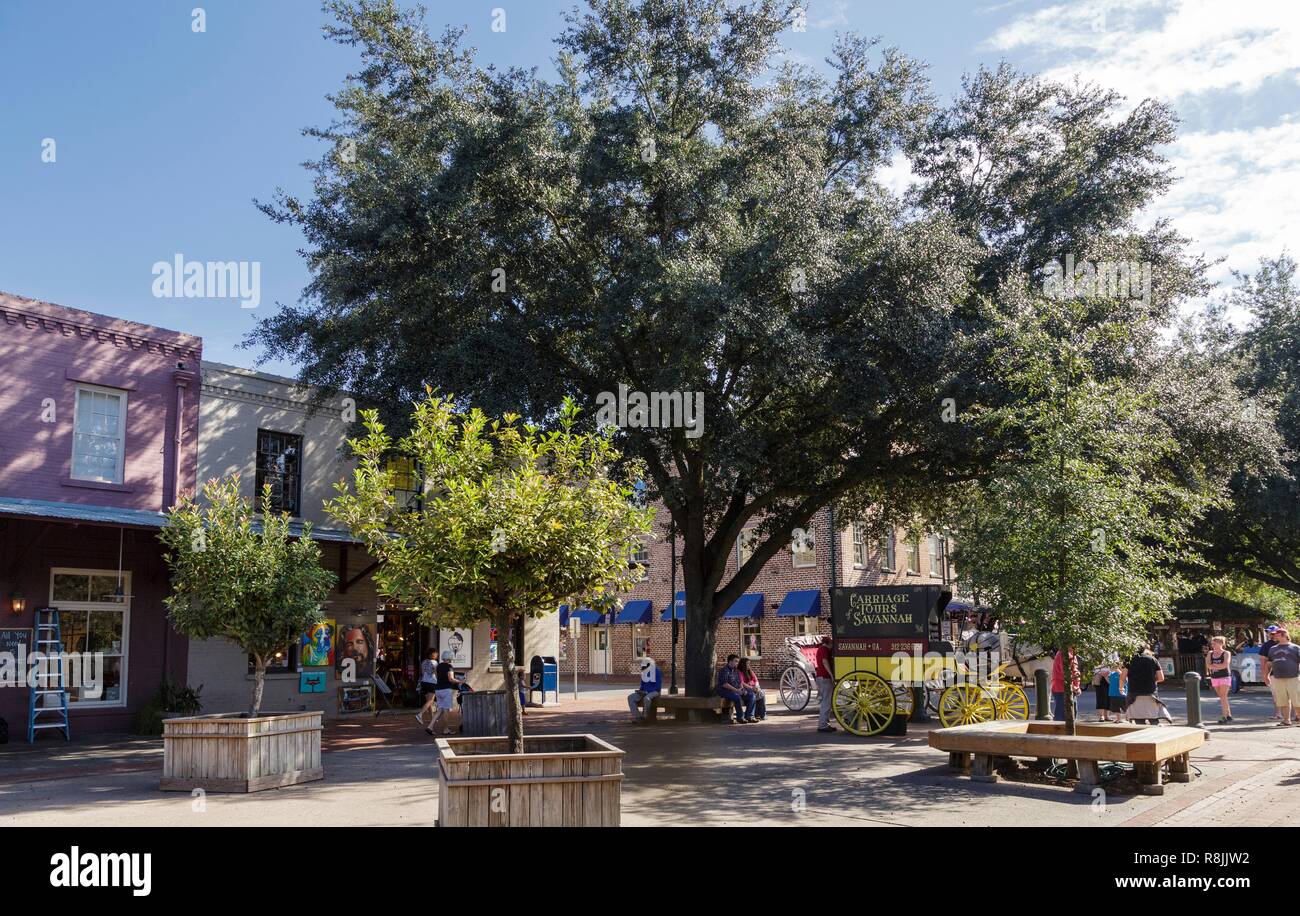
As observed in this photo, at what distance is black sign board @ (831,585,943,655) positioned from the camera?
18.0m

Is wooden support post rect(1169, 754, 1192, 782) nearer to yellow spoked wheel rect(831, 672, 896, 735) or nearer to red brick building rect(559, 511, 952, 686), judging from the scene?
yellow spoked wheel rect(831, 672, 896, 735)

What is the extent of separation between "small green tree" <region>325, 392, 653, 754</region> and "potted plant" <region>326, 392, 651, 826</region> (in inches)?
0.4

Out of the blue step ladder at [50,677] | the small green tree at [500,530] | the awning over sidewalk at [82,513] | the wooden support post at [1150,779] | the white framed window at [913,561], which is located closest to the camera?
the small green tree at [500,530]

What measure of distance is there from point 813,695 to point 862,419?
40.7ft

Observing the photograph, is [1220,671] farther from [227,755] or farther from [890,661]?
[227,755]

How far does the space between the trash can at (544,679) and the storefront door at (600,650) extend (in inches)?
650

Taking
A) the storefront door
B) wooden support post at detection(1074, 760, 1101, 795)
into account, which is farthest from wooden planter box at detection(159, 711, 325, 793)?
the storefront door

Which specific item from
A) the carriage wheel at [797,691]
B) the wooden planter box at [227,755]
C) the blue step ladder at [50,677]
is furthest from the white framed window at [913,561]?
the wooden planter box at [227,755]

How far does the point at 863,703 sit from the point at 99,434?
1454 centimetres

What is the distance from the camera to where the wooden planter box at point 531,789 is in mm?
7609

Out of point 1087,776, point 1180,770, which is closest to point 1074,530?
point 1087,776

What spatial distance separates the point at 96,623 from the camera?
18.5m

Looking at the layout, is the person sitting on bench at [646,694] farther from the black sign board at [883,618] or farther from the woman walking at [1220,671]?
the woman walking at [1220,671]
